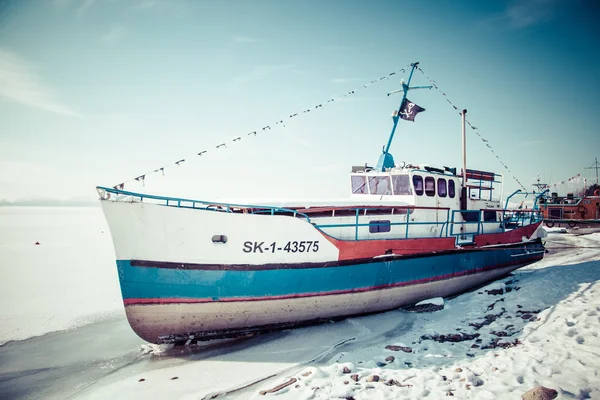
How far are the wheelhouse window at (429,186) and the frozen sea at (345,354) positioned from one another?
10.1ft

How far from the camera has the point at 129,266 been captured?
496 centimetres

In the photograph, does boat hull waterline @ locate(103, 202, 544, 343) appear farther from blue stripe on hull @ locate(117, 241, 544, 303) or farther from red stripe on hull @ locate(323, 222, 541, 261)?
red stripe on hull @ locate(323, 222, 541, 261)

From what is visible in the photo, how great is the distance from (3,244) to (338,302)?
2172 cm

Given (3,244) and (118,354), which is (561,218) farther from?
(3,244)

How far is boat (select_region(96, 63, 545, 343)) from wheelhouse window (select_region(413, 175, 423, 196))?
29 mm

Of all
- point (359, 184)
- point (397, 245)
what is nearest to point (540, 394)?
point (397, 245)

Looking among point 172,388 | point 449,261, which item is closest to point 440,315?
point 449,261

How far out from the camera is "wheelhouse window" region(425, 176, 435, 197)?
8539mm

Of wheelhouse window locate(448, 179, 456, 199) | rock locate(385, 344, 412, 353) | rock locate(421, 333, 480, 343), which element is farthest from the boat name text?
wheelhouse window locate(448, 179, 456, 199)

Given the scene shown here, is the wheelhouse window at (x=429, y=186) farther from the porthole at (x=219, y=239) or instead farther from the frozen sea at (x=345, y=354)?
the porthole at (x=219, y=239)

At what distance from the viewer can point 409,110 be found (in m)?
9.49

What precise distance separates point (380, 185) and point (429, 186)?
1475 mm

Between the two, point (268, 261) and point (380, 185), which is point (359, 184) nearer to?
point (380, 185)

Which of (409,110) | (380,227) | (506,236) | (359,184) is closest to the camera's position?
(380,227)
